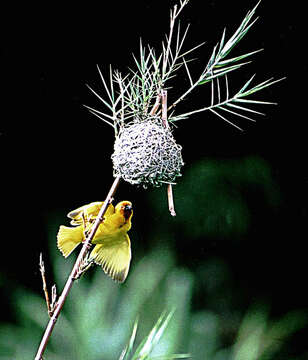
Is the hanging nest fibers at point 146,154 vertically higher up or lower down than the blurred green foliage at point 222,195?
higher up

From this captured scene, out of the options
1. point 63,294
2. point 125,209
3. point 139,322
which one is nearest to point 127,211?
point 125,209

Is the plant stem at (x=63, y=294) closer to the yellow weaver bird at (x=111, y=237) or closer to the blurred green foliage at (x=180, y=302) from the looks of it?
the yellow weaver bird at (x=111, y=237)

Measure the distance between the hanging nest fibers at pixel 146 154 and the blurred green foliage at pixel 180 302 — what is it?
599mm

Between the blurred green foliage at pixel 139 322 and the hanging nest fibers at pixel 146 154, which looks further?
the blurred green foliage at pixel 139 322

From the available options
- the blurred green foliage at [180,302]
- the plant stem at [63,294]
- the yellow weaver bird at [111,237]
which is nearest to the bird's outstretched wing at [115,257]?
the yellow weaver bird at [111,237]

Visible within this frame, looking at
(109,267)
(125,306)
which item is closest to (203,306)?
(125,306)

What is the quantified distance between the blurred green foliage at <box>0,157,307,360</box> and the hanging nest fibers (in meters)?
0.60

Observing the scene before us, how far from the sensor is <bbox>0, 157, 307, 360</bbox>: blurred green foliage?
1151 mm

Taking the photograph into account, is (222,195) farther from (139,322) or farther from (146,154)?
(146,154)

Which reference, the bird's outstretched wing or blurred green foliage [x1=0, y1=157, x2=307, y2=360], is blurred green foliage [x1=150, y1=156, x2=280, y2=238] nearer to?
blurred green foliage [x1=0, y1=157, x2=307, y2=360]

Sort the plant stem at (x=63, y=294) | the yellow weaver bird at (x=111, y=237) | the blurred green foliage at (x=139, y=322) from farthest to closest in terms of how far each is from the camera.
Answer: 1. the blurred green foliage at (x=139, y=322)
2. the yellow weaver bird at (x=111, y=237)
3. the plant stem at (x=63, y=294)

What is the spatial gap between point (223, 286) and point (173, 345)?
18cm

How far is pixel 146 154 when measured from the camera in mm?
557

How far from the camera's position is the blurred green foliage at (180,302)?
1151mm
